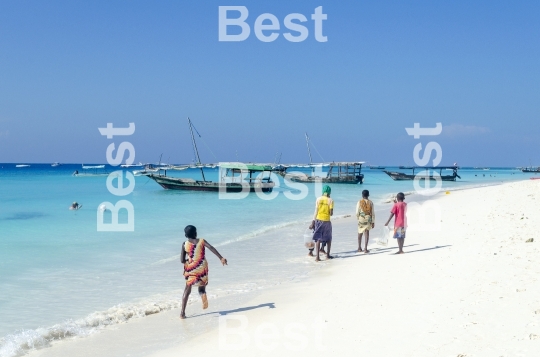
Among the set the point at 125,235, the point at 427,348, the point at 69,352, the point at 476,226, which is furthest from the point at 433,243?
the point at 125,235

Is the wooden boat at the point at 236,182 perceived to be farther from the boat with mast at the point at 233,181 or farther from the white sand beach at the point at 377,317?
the white sand beach at the point at 377,317

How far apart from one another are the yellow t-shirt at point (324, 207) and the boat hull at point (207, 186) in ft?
87.7

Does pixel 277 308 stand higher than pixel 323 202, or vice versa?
pixel 323 202

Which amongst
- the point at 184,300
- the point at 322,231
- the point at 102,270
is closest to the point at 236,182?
the point at 102,270

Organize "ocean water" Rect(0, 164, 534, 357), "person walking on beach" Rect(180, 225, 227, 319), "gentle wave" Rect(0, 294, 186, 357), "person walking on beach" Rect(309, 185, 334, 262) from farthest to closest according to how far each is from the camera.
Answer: "person walking on beach" Rect(309, 185, 334, 262) → "ocean water" Rect(0, 164, 534, 357) → "person walking on beach" Rect(180, 225, 227, 319) → "gentle wave" Rect(0, 294, 186, 357)

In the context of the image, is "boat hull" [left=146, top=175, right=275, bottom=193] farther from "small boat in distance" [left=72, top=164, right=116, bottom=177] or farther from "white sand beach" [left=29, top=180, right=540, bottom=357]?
"small boat in distance" [left=72, top=164, right=116, bottom=177]

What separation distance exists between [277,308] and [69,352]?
8.44 feet

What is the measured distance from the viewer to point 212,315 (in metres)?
6.20

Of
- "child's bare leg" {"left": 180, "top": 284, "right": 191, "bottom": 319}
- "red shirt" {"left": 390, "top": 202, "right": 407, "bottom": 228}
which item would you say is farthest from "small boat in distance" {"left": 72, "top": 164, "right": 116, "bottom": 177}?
"child's bare leg" {"left": 180, "top": 284, "right": 191, "bottom": 319}

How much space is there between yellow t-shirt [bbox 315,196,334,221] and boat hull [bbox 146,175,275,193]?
87.7ft

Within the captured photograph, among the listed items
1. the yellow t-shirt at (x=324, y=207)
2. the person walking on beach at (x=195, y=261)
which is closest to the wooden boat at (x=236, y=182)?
the yellow t-shirt at (x=324, y=207)

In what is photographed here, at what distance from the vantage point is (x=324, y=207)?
9.28 meters

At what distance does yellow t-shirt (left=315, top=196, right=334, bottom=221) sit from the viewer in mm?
9234

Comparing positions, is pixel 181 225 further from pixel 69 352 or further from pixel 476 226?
pixel 69 352
